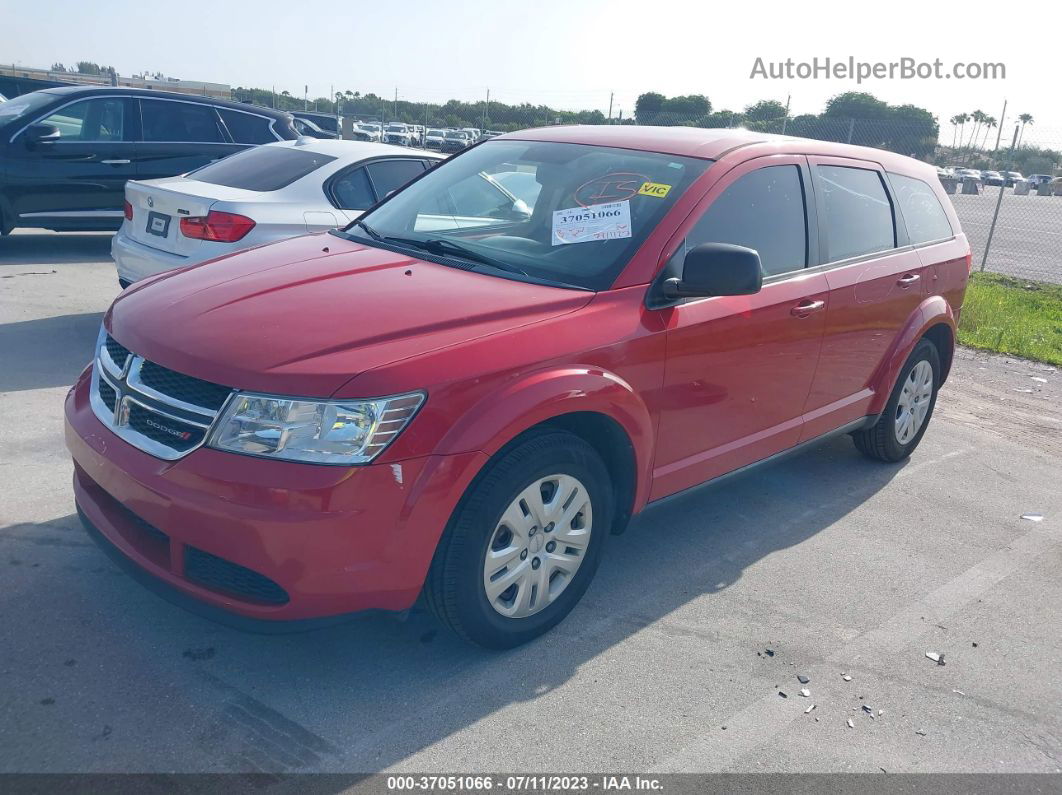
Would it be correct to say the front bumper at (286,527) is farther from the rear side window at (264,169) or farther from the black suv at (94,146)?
the black suv at (94,146)

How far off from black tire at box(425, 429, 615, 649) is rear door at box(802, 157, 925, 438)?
176 centimetres

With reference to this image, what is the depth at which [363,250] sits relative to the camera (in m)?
3.97


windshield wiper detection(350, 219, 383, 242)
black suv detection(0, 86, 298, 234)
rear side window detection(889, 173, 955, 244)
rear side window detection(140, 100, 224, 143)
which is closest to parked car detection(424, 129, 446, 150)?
rear side window detection(140, 100, 224, 143)

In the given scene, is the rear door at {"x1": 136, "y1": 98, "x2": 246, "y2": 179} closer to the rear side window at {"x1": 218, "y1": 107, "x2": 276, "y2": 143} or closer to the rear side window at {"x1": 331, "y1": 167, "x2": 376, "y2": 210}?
the rear side window at {"x1": 218, "y1": 107, "x2": 276, "y2": 143}

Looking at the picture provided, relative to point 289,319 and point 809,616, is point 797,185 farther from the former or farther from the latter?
point 289,319

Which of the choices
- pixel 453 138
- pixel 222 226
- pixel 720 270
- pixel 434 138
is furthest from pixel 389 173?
pixel 434 138

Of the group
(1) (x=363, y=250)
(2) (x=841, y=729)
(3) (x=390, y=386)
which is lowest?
(2) (x=841, y=729)

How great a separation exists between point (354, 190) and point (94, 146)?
13.8 ft

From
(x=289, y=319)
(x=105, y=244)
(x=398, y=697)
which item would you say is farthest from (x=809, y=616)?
(x=105, y=244)

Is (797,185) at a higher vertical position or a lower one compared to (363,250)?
higher

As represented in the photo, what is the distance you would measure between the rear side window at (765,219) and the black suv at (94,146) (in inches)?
297

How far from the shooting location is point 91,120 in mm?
9398

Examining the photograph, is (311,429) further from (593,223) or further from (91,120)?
(91,120)

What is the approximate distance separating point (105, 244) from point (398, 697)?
9.50 m
